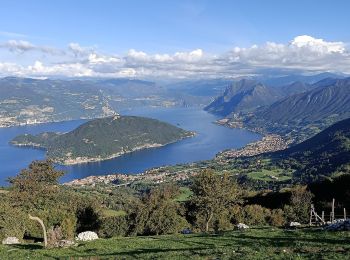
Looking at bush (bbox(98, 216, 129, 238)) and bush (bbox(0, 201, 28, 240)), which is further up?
bush (bbox(0, 201, 28, 240))

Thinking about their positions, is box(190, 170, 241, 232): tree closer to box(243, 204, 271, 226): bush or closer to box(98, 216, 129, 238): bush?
box(243, 204, 271, 226): bush

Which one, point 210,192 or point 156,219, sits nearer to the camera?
point 210,192

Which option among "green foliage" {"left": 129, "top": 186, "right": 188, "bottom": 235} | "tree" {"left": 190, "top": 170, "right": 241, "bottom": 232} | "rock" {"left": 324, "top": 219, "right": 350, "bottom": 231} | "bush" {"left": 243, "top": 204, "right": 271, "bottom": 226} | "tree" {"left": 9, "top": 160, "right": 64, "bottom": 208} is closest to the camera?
"rock" {"left": 324, "top": 219, "right": 350, "bottom": 231}

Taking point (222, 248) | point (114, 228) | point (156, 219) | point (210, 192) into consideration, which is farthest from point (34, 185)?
point (222, 248)

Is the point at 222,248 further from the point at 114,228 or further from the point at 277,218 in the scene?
the point at 277,218

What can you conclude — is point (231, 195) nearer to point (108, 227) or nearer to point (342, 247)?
point (108, 227)

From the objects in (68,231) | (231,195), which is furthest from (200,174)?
(68,231)

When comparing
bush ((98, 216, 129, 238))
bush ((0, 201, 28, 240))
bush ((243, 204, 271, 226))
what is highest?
bush ((0, 201, 28, 240))

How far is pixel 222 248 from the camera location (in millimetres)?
27828

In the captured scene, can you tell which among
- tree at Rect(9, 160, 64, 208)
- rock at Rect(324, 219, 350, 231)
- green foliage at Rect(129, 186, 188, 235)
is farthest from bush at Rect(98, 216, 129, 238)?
rock at Rect(324, 219, 350, 231)

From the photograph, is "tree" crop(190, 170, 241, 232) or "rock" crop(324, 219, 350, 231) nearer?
"rock" crop(324, 219, 350, 231)

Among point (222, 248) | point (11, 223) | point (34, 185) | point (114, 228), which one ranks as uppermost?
point (222, 248)

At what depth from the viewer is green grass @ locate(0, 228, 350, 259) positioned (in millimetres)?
24625

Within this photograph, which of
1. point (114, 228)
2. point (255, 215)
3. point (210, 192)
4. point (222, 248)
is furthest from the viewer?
point (255, 215)
